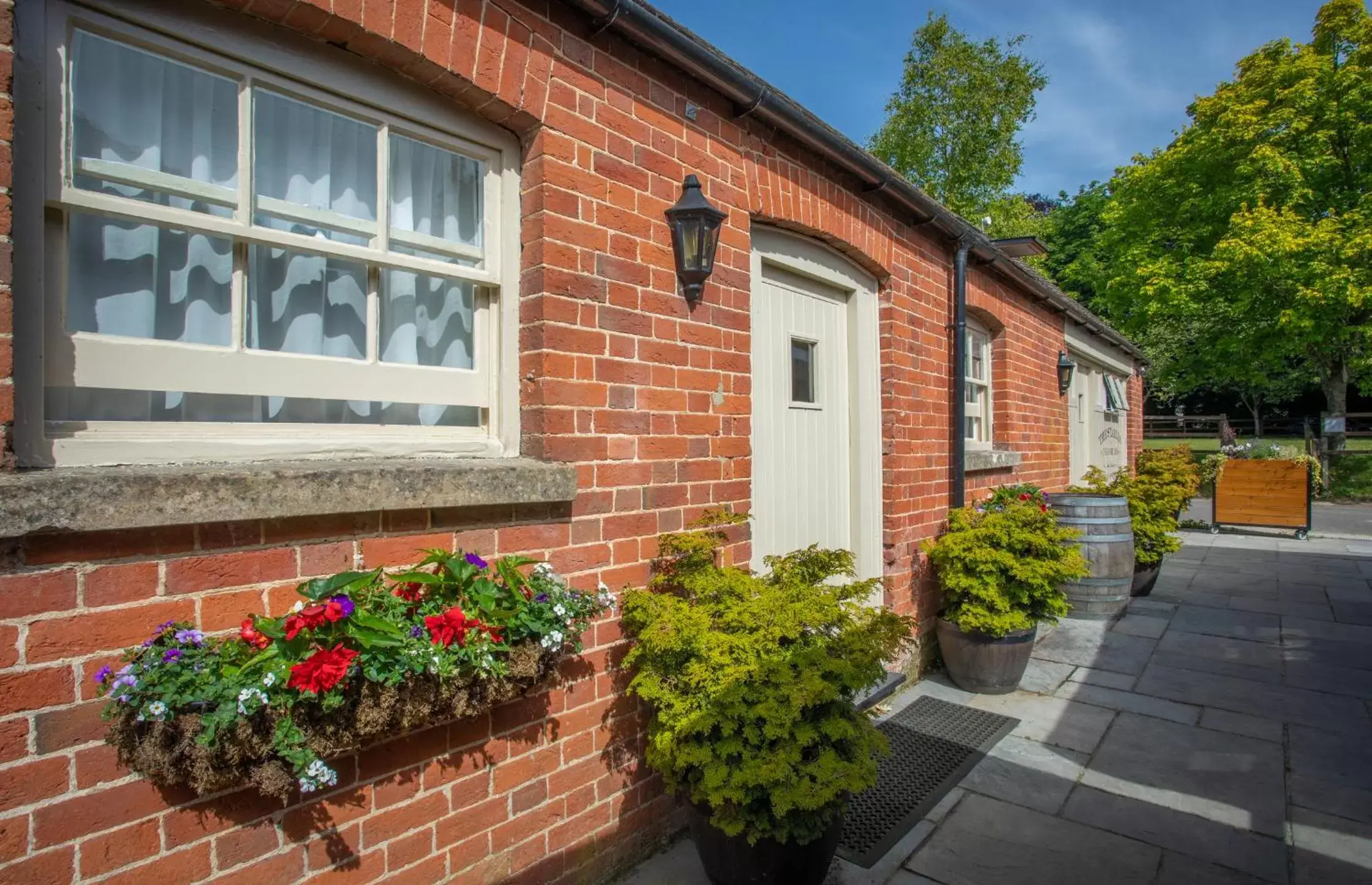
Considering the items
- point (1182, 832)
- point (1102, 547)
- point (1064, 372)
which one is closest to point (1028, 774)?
point (1182, 832)

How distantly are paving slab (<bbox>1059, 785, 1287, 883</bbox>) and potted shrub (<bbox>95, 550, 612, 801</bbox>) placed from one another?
6.59 feet

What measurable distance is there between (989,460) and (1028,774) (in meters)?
2.88

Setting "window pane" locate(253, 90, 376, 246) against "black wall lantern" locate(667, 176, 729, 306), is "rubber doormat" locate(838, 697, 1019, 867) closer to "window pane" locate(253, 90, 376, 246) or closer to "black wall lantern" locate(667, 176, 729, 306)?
"black wall lantern" locate(667, 176, 729, 306)

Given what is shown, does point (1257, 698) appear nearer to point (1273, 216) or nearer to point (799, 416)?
point (799, 416)

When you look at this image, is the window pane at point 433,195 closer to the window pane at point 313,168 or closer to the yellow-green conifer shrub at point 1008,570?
the window pane at point 313,168

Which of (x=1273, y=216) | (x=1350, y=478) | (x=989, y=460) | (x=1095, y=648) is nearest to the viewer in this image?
(x=1095, y=648)

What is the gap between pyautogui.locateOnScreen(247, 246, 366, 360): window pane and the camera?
2010 millimetres

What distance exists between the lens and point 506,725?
231 cm

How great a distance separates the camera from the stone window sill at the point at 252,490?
1.49 m

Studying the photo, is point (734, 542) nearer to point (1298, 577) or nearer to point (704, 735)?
point (704, 735)

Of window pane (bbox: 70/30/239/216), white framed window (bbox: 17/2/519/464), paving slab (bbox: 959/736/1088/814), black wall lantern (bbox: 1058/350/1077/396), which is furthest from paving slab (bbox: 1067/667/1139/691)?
window pane (bbox: 70/30/239/216)

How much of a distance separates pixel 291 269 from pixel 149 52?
0.59 m

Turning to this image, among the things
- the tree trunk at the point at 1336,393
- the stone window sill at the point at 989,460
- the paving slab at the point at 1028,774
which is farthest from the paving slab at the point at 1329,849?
the tree trunk at the point at 1336,393

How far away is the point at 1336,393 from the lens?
16.6m
